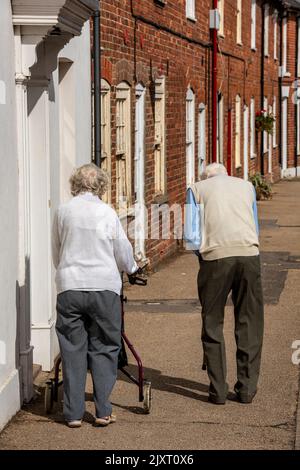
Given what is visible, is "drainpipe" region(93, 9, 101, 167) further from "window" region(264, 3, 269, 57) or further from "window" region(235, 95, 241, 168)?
"window" region(264, 3, 269, 57)

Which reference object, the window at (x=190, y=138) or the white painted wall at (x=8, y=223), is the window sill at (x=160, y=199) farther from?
the white painted wall at (x=8, y=223)

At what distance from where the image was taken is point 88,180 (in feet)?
23.7

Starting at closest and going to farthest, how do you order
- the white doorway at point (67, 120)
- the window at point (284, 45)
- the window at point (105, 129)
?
the white doorway at point (67, 120) < the window at point (105, 129) < the window at point (284, 45)

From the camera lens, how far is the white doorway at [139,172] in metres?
14.9

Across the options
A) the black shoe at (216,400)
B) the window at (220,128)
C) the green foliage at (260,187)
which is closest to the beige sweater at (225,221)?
the black shoe at (216,400)

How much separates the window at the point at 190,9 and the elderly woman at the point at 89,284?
40.1 ft

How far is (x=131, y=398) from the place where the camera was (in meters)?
8.40

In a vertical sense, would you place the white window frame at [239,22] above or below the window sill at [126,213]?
above

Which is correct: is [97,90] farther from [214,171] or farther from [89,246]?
[89,246]

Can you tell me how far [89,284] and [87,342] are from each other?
447 millimetres

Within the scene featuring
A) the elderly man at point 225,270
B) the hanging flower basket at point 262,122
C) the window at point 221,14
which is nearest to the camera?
the elderly man at point 225,270

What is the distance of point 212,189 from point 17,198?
145 centimetres

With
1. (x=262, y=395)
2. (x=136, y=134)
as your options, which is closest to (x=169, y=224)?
(x=136, y=134)
